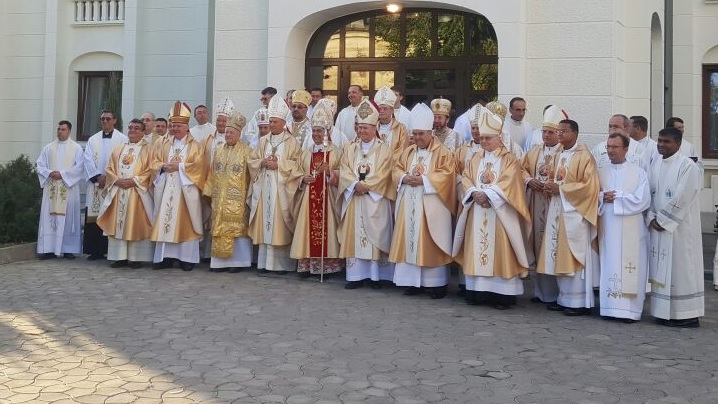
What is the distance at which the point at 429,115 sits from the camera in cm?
999

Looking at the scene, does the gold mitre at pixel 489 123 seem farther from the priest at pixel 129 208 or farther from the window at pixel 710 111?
the window at pixel 710 111

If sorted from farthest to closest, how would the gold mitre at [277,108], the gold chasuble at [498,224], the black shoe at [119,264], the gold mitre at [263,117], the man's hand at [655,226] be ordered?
the black shoe at [119,264], the gold mitre at [263,117], the gold mitre at [277,108], the gold chasuble at [498,224], the man's hand at [655,226]

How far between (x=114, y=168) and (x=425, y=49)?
209 inches

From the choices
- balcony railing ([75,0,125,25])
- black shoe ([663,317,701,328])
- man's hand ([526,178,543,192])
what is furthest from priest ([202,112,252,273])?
balcony railing ([75,0,125,25])

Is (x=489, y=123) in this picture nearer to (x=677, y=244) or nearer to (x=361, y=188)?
(x=361, y=188)

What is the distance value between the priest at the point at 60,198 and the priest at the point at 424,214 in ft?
17.5

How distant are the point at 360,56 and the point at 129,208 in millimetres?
4841

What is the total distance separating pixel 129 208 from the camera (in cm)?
1180

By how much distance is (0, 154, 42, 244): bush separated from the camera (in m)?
13.1

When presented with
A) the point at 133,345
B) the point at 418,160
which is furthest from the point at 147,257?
the point at 133,345

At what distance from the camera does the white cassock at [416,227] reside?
32.6 feet

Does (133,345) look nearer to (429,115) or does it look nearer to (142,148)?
(429,115)

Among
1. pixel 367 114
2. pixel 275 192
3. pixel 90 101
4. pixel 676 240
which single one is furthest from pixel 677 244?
pixel 90 101

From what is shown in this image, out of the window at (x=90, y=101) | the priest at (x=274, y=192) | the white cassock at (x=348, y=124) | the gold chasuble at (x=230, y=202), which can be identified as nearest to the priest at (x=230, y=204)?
the gold chasuble at (x=230, y=202)
